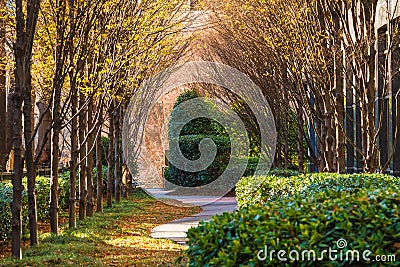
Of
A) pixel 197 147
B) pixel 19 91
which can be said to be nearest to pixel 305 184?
pixel 19 91

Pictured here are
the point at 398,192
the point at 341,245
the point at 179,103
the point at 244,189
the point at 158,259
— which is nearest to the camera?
the point at 341,245

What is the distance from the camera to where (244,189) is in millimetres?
13828

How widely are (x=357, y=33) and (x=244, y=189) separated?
4.45 m

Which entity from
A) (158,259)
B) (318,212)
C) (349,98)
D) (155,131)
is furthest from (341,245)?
(155,131)

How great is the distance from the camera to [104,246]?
10.8m

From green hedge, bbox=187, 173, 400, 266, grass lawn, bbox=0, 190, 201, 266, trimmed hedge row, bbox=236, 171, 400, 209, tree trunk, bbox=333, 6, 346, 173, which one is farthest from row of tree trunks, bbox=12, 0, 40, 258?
tree trunk, bbox=333, 6, 346, 173

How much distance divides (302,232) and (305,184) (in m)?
5.06

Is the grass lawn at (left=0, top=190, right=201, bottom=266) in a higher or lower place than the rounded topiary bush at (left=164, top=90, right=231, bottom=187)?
lower

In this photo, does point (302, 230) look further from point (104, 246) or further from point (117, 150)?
point (117, 150)

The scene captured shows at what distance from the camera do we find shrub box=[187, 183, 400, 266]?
3.96 m

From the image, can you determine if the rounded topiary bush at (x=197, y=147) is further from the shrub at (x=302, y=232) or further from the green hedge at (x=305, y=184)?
the shrub at (x=302, y=232)

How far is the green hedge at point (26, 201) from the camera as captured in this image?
10.7 meters

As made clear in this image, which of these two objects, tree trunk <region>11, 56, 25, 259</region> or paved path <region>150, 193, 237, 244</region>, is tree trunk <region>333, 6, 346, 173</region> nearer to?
paved path <region>150, 193, 237, 244</region>

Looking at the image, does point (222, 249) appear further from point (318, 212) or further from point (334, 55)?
point (334, 55)
